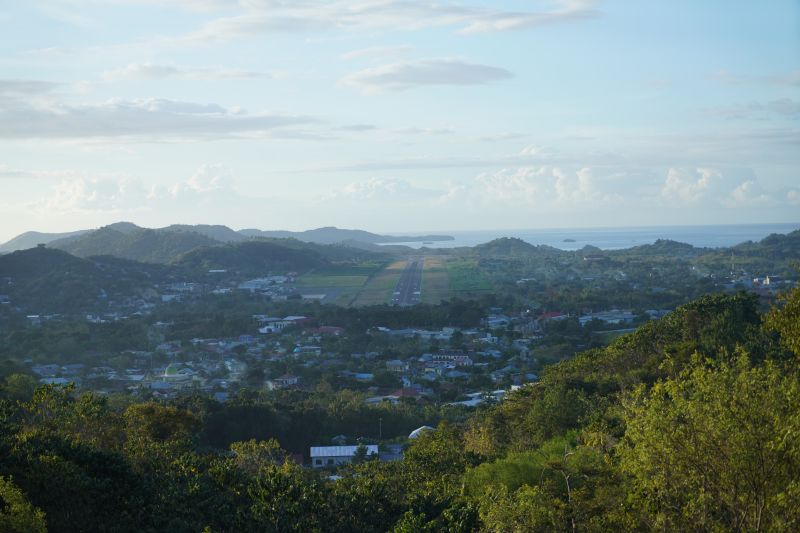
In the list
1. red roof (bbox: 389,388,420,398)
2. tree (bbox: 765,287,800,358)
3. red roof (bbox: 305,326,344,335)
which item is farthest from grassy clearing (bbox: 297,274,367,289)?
tree (bbox: 765,287,800,358)

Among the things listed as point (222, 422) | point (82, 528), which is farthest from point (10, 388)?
point (82, 528)

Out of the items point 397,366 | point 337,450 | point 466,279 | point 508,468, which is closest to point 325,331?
point 397,366

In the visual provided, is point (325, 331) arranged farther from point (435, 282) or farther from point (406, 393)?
point (435, 282)

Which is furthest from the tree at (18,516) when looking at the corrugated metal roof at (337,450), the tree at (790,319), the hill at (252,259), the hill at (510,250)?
the hill at (510,250)

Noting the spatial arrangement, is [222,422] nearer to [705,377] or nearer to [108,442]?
[108,442]

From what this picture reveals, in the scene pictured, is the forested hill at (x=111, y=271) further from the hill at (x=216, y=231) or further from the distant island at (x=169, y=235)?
the hill at (x=216, y=231)
